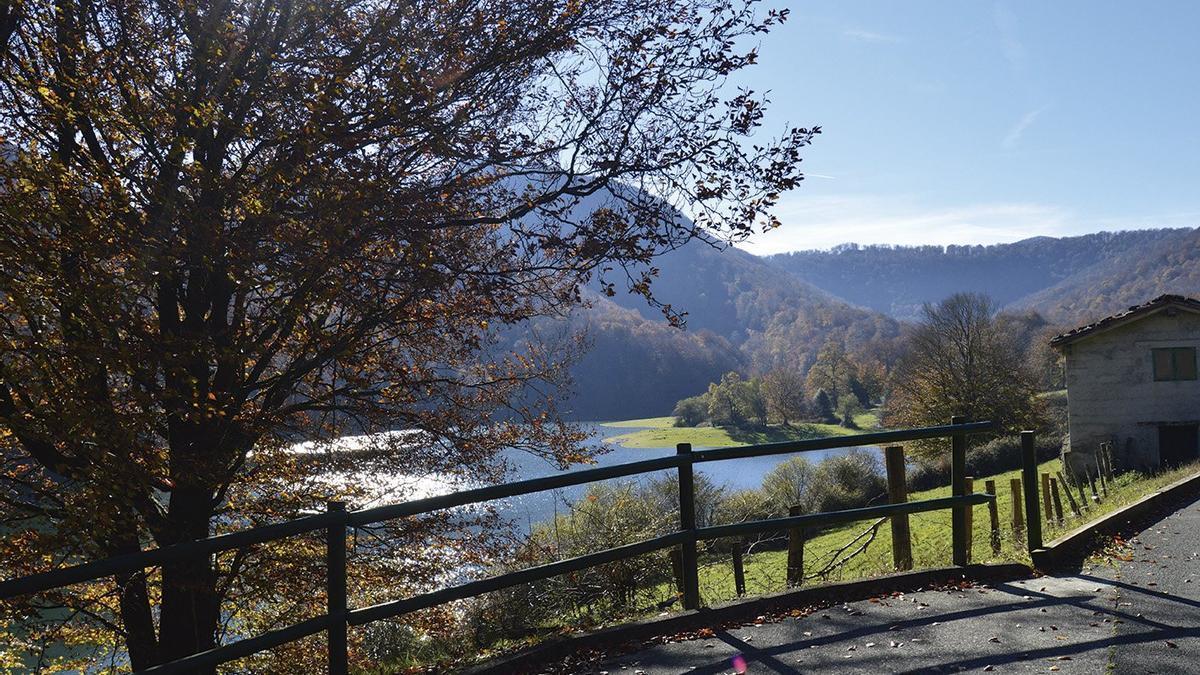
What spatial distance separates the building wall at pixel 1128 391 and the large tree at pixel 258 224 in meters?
30.0

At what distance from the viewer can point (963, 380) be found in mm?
52594

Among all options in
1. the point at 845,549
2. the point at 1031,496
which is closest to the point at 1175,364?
the point at 845,549

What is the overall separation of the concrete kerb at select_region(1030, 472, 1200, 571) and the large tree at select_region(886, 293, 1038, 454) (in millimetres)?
37161

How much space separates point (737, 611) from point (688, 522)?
765 millimetres

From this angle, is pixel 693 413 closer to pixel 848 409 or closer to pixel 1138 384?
pixel 848 409

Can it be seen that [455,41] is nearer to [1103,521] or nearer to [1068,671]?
[1068,671]

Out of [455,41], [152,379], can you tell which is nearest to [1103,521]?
[455,41]

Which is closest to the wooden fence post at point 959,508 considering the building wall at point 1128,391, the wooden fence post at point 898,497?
the wooden fence post at point 898,497

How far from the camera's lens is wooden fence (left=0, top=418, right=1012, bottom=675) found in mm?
4043

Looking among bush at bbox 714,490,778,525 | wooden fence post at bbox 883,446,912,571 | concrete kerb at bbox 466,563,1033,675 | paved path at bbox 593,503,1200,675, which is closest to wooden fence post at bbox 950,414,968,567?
concrete kerb at bbox 466,563,1033,675

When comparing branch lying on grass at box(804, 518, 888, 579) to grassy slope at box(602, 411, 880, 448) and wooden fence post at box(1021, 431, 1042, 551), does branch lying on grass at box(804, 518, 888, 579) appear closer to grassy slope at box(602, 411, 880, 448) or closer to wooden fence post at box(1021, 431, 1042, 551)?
wooden fence post at box(1021, 431, 1042, 551)

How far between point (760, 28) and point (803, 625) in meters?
5.57

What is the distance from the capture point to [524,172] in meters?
8.61

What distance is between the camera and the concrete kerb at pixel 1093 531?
7.24 metres
